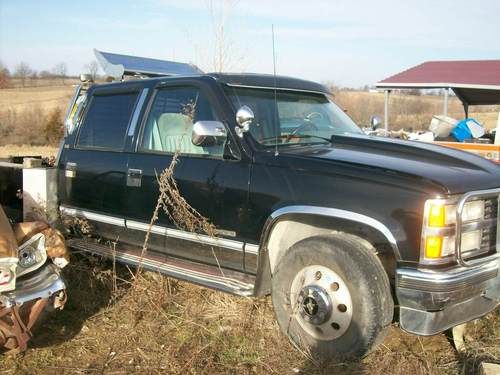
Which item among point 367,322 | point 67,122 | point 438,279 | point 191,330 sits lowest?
point 191,330

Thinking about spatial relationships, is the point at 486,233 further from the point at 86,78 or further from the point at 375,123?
the point at 86,78

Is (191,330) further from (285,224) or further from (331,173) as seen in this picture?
(331,173)

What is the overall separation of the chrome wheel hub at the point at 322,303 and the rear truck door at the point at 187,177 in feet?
1.96

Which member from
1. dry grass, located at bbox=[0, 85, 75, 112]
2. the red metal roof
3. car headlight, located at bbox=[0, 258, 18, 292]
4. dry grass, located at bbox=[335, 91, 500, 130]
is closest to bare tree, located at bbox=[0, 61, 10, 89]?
dry grass, located at bbox=[0, 85, 75, 112]

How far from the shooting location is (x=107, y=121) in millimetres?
5383

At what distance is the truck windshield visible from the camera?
14.4 ft

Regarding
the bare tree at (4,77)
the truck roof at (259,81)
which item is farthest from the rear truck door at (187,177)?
the bare tree at (4,77)

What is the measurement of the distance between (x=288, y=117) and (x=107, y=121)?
1818mm

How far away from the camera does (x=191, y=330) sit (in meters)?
4.27

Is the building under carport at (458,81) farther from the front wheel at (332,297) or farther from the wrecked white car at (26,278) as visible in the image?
the wrecked white car at (26,278)

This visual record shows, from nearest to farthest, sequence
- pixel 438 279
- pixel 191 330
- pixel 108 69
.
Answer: pixel 438 279 → pixel 191 330 → pixel 108 69

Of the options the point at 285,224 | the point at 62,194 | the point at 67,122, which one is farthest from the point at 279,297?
the point at 67,122

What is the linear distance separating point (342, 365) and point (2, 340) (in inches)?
83.9

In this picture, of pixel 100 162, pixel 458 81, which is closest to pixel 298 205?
pixel 100 162
